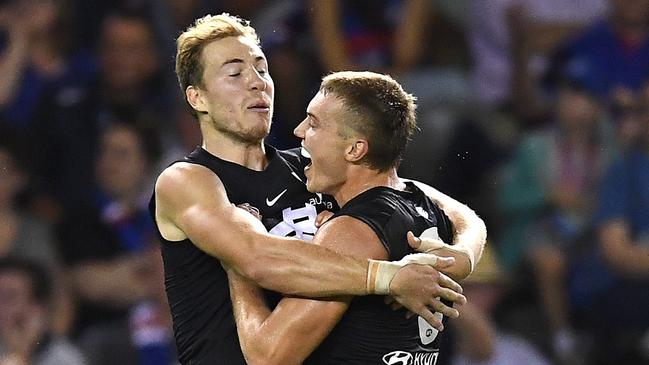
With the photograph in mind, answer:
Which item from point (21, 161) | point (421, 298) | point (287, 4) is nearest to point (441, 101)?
point (287, 4)

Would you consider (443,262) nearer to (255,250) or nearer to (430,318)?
(430,318)

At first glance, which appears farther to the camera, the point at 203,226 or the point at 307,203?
the point at 307,203

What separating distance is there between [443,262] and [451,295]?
0.13 meters

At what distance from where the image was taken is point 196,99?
16.5ft

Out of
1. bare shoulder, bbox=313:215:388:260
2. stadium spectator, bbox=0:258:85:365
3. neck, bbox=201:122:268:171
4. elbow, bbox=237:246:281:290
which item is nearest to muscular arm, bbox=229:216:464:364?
bare shoulder, bbox=313:215:388:260

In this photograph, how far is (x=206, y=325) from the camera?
4.68 metres

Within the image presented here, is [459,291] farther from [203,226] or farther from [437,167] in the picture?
[437,167]

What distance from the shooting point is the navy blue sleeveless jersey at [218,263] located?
4645 mm

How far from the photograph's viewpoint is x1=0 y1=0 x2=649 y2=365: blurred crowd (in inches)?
340

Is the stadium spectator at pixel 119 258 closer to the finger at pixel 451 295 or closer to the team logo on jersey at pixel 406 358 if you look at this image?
the team logo on jersey at pixel 406 358

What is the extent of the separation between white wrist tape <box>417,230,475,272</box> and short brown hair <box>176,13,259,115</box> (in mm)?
1197

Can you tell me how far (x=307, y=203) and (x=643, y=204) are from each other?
183 inches

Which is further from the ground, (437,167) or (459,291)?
(459,291)

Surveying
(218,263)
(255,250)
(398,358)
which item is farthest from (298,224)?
(398,358)
